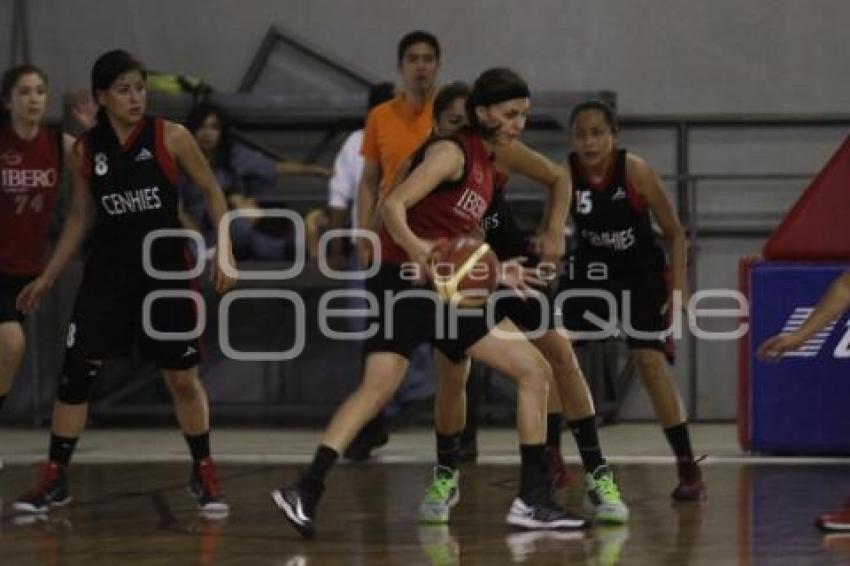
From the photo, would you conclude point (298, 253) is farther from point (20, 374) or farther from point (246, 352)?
point (20, 374)

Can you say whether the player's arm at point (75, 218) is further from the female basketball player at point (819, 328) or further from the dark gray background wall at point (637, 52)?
the dark gray background wall at point (637, 52)

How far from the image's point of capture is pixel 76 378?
863 centimetres

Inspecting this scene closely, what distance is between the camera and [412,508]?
348 inches

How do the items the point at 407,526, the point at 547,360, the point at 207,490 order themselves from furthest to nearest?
the point at 207,490, the point at 547,360, the point at 407,526

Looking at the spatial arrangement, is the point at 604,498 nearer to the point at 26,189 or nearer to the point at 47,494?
the point at 47,494

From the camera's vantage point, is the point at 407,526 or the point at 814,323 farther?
the point at 407,526

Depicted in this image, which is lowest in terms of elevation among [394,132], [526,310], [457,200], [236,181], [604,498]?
[604,498]

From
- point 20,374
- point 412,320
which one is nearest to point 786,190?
point 20,374

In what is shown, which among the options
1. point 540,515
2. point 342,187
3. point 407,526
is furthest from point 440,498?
point 342,187

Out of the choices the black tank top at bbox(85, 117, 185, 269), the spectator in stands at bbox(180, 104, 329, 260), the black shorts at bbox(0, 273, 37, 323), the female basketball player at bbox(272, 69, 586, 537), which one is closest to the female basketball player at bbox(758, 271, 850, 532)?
the female basketball player at bbox(272, 69, 586, 537)

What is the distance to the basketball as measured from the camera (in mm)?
7543

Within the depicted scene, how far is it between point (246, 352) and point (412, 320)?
6.11 m

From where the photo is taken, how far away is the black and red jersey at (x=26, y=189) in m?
10.2

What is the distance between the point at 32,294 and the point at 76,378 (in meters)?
0.75
